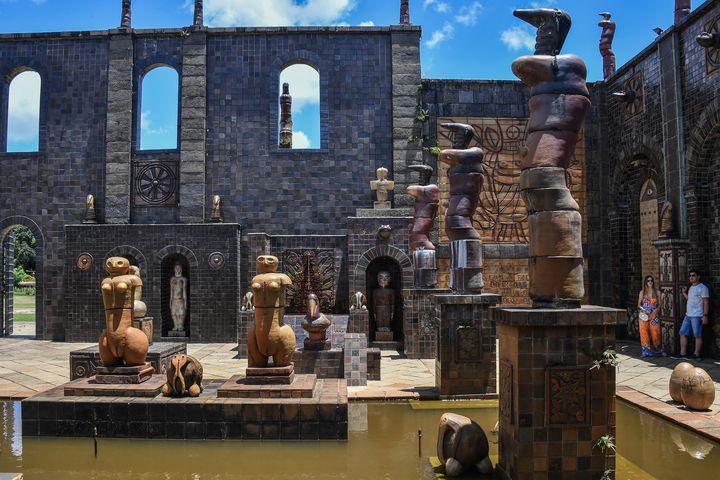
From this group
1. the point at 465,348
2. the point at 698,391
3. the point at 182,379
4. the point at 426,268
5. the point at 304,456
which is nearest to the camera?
the point at 304,456

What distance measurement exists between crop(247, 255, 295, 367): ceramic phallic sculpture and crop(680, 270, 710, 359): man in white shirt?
26.6 feet

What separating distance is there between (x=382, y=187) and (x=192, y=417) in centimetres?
961

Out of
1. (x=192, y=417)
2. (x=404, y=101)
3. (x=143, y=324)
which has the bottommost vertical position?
(x=192, y=417)

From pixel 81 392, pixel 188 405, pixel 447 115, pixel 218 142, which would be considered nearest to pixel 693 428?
pixel 188 405

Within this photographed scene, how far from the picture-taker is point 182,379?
7074 millimetres

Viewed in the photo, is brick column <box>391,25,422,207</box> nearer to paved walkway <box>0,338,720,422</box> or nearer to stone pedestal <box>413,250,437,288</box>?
stone pedestal <box>413,250,437,288</box>

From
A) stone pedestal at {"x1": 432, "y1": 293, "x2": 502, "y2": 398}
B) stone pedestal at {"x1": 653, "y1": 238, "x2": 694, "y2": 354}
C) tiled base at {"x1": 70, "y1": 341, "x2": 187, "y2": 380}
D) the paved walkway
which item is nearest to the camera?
stone pedestal at {"x1": 432, "y1": 293, "x2": 502, "y2": 398}

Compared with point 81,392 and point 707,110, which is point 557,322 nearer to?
A: point 81,392

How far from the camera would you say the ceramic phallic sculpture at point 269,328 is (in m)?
7.22

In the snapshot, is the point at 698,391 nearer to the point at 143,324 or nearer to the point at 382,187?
the point at 143,324

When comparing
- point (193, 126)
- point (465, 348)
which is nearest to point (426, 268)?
point (465, 348)

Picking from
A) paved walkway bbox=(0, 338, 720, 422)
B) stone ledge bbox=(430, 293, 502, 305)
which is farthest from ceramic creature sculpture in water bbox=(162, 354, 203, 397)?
stone ledge bbox=(430, 293, 502, 305)

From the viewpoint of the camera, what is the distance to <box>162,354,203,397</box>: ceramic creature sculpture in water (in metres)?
7.08

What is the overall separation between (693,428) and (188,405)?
5661 millimetres
